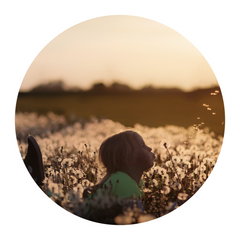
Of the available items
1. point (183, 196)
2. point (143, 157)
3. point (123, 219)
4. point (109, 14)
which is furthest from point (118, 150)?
point (109, 14)

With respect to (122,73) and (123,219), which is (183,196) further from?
(122,73)

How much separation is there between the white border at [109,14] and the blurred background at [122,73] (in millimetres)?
58

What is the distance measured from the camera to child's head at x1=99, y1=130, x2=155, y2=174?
8.18 feet

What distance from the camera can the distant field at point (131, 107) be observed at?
268 centimetres

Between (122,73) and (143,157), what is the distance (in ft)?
2.81

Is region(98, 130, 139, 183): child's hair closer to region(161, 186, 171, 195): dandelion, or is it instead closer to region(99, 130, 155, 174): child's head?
region(99, 130, 155, 174): child's head

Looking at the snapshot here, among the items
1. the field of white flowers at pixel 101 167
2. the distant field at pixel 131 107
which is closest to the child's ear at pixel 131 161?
the field of white flowers at pixel 101 167

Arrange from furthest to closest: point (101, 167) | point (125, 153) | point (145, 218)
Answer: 1. point (145, 218)
2. point (101, 167)
3. point (125, 153)

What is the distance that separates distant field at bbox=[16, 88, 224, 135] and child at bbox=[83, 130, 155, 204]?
0.69ft

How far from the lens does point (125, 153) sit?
248 cm

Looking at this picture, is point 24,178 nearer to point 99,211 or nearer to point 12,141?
point 12,141

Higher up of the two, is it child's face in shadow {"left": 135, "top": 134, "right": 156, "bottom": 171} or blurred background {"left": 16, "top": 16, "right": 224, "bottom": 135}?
blurred background {"left": 16, "top": 16, "right": 224, "bottom": 135}

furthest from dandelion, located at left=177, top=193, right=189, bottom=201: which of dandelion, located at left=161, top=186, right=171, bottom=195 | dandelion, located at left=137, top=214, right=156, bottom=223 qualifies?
dandelion, located at left=137, top=214, right=156, bottom=223

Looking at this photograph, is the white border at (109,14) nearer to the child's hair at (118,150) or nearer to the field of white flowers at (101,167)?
the field of white flowers at (101,167)
